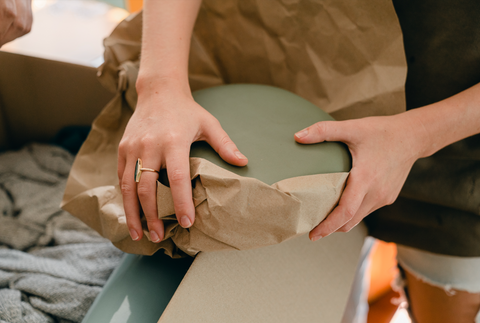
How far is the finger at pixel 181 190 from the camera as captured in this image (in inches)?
11.8

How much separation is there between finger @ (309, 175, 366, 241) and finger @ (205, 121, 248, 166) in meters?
0.11

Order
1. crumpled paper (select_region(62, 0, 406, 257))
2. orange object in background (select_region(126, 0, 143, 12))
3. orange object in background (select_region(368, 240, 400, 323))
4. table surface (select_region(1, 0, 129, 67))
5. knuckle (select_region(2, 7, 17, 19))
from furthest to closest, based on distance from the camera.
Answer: orange object in background (select_region(126, 0, 143, 12)) < orange object in background (select_region(368, 240, 400, 323)) < table surface (select_region(1, 0, 129, 67)) < knuckle (select_region(2, 7, 17, 19)) < crumpled paper (select_region(62, 0, 406, 257))

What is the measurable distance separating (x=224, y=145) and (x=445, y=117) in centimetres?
29

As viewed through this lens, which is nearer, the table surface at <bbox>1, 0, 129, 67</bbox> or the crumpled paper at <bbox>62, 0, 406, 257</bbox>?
the crumpled paper at <bbox>62, 0, 406, 257</bbox>

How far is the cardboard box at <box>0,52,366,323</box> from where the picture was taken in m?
0.33

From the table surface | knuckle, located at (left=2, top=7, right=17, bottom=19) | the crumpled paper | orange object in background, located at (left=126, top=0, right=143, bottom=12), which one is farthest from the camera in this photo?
orange object in background, located at (left=126, top=0, right=143, bottom=12)

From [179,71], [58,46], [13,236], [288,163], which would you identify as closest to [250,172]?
[288,163]

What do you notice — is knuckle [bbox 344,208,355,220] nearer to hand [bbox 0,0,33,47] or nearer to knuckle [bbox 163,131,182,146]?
knuckle [bbox 163,131,182,146]

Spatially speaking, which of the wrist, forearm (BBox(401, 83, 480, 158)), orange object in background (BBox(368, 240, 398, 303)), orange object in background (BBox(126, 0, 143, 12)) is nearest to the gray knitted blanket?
the wrist

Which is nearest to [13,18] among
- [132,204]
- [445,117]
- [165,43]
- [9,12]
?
[9,12]

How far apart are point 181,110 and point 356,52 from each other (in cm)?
25

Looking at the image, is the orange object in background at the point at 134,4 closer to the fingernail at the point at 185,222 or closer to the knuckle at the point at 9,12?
the knuckle at the point at 9,12

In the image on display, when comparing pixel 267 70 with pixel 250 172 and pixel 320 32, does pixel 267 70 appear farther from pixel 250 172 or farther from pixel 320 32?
pixel 250 172

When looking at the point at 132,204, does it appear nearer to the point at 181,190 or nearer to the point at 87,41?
the point at 181,190
